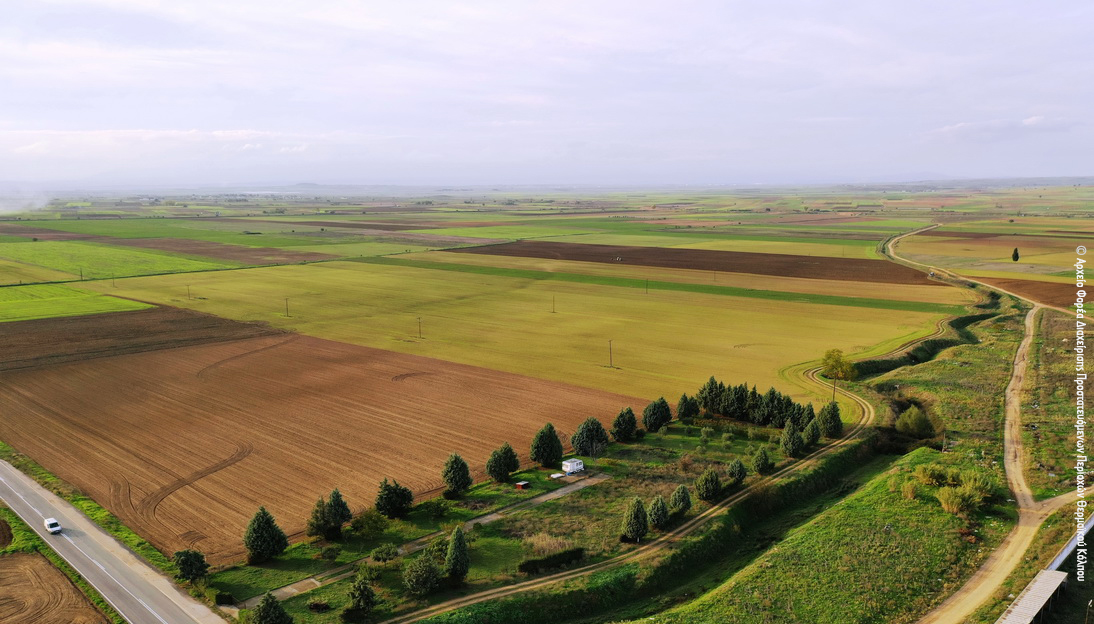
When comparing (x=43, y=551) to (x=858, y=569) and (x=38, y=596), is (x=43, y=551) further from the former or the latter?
(x=858, y=569)

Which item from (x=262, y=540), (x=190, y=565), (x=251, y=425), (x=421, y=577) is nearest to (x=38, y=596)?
(x=190, y=565)

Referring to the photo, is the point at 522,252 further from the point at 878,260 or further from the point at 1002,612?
the point at 1002,612

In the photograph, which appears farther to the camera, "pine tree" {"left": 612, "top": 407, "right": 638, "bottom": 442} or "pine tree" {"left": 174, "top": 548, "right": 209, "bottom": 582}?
"pine tree" {"left": 612, "top": 407, "right": 638, "bottom": 442}

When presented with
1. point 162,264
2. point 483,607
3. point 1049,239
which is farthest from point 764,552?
point 1049,239

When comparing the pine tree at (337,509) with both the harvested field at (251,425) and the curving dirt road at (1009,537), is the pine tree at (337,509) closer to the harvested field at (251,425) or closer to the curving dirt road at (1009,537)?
the harvested field at (251,425)

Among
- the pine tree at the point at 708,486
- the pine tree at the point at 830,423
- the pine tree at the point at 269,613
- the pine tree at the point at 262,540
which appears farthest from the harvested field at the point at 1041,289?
the pine tree at the point at 269,613

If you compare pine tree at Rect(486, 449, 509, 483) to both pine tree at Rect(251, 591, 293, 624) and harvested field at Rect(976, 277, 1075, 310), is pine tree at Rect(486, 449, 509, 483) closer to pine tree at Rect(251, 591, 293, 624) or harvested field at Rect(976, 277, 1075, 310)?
pine tree at Rect(251, 591, 293, 624)

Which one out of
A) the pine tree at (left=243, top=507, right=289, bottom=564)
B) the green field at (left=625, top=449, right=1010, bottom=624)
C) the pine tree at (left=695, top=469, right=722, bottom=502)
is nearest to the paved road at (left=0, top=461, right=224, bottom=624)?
the pine tree at (left=243, top=507, right=289, bottom=564)
